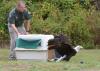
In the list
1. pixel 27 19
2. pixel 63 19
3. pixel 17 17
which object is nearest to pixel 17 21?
pixel 17 17

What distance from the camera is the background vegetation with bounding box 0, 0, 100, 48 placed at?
20.1m

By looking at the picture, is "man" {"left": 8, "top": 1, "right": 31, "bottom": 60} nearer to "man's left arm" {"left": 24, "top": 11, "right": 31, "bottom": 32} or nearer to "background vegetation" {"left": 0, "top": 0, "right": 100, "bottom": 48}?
"man's left arm" {"left": 24, "top": 11, "right": 31, "bottom": 32}

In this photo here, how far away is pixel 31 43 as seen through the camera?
41.0 feet

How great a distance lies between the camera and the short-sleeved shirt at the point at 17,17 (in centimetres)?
1305

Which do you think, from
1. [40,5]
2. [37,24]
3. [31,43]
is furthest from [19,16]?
[40,5]

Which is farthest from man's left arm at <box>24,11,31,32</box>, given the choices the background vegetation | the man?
the background vegetation

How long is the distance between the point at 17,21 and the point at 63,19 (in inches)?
300

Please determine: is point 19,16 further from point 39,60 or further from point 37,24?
point 37,24

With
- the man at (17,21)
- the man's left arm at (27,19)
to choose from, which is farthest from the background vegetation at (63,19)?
the man at (17,21)

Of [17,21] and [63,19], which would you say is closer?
[17,21]

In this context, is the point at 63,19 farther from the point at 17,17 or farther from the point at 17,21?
the point at 17,17

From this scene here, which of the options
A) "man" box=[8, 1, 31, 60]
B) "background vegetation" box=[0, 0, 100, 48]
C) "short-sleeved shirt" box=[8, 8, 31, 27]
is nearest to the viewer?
"man" box=[8, 1, 31, 60]

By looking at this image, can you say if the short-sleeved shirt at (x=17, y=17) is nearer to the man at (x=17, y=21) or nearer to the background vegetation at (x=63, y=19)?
the man at (x=17, y=21)

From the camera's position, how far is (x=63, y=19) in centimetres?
2075
